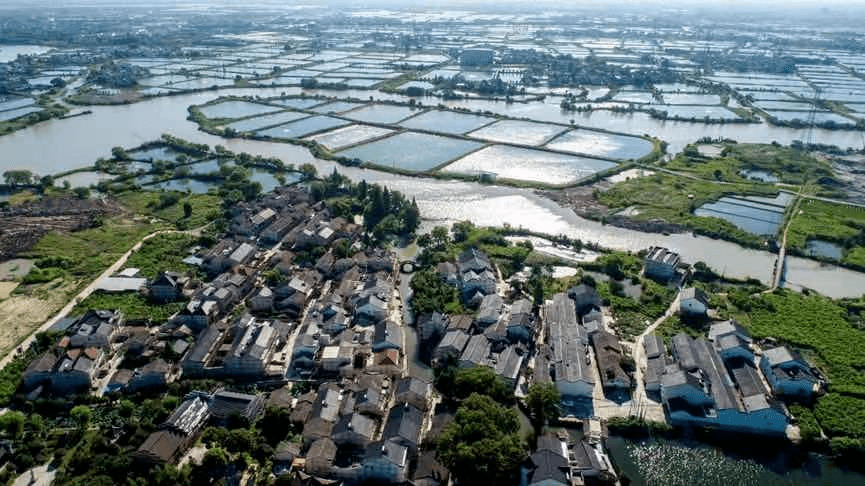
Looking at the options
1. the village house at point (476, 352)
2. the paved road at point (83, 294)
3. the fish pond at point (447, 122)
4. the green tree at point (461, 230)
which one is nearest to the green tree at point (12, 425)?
the paved road at point (83, 294)

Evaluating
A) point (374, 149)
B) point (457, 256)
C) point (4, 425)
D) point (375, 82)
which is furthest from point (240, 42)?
point (4, 425)

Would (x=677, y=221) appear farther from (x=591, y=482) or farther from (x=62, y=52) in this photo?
(x=62, y=52)

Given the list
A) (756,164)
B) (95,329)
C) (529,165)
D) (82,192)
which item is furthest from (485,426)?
(756,164)

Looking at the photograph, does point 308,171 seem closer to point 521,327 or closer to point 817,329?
point 521,327

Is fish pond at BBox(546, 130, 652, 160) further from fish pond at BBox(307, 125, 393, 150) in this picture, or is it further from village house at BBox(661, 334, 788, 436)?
village house at BBox(661, 334, 788, 436)

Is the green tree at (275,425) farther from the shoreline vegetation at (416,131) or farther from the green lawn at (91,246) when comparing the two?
the shoreline vegetation at (416,131)
